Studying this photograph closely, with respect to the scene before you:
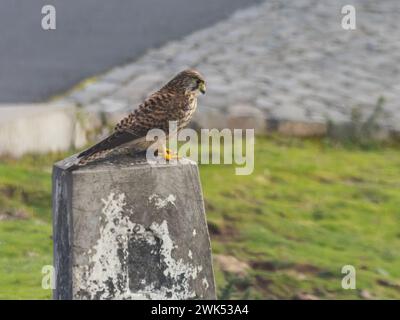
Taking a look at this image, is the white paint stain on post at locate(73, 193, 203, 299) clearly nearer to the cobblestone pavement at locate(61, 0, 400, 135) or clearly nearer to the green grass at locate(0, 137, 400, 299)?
the green grass at locate(0, 137, 400, 299)

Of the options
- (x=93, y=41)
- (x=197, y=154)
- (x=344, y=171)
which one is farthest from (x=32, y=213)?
(x=93, y=41)

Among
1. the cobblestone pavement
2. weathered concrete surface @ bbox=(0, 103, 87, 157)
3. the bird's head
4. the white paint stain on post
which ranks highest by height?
the cobblestone pavement

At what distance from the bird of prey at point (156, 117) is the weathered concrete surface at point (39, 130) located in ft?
16.9

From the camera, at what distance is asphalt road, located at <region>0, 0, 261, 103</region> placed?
56.2ft

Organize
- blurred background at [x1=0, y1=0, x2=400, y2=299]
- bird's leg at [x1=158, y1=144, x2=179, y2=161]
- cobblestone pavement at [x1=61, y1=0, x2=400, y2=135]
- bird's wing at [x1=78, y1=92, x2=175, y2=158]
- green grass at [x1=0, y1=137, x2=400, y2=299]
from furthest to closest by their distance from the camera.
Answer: cobblestone pavement at [x1=61, y1=0, x2=400, y2=135]
blurred background at [x1=0, y1=0, x2=400, y2=299]
green grass at [x1=0, y1=137, x2=400, y2=299]
bird's leg at [x1=158, y1=144, x2=179, y2=161]
bird's wing at [x1=78, y1=92, x2=175, y2=158]

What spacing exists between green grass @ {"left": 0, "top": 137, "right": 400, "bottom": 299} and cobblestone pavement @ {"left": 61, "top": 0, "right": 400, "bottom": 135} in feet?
3.12

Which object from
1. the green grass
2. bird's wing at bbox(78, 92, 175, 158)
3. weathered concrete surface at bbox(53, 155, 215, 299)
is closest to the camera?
weathered concrete surface at bbox(53, 155, 215, 299)

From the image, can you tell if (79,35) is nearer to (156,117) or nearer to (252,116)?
(252,116)

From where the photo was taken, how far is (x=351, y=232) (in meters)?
12.0

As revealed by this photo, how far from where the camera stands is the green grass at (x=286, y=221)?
34.8 ft

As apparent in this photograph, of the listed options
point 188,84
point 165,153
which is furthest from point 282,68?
point 165,153

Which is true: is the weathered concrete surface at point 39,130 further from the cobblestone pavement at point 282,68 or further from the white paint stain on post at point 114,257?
the white paint stain on post at point 114,257

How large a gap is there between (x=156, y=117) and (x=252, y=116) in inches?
283

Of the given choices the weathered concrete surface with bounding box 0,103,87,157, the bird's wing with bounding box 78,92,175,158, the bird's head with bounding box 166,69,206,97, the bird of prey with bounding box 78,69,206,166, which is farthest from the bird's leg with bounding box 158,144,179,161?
the weathered concrete surface with bounding box 0,103,87,157
